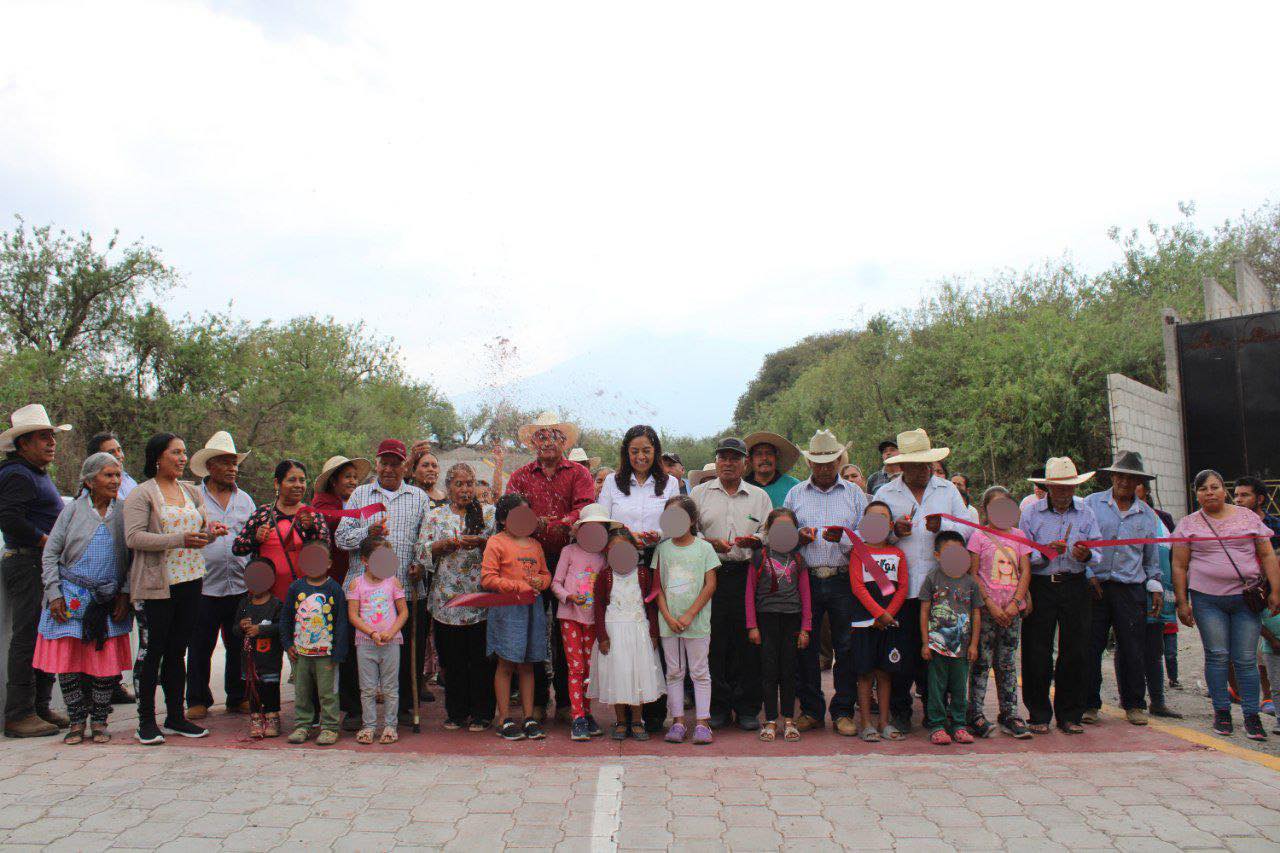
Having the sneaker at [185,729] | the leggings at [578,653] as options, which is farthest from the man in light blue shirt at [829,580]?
the sneaker at [185,729]

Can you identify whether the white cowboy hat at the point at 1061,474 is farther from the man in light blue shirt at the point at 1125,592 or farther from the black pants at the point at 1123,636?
the black pants at the point at 1123,636

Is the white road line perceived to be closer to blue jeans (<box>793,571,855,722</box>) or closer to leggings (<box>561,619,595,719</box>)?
leggings (<box>561,619,595,719</box>)

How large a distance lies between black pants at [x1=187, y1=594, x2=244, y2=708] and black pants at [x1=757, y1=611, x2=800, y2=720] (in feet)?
13.2

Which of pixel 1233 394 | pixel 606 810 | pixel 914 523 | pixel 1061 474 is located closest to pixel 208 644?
pixel 606 810

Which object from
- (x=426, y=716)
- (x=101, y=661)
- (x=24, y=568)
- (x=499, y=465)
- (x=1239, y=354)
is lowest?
(x=426, y=716)

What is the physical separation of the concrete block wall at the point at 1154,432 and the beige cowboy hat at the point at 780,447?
236 inches

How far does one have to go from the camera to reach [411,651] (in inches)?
264

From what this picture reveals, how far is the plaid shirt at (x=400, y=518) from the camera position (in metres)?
6.46

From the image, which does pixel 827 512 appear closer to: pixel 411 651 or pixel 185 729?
pixel 411 651

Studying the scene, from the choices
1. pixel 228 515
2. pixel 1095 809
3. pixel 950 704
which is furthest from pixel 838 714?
pixel 228 515

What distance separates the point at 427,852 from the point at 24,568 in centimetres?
411

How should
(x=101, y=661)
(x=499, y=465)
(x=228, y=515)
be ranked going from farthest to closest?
(x=499, y=465) < (x=228, y=515) < (x=101, y=661)

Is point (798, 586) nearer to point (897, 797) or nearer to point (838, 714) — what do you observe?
point (838, 714)

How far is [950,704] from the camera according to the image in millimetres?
6031
